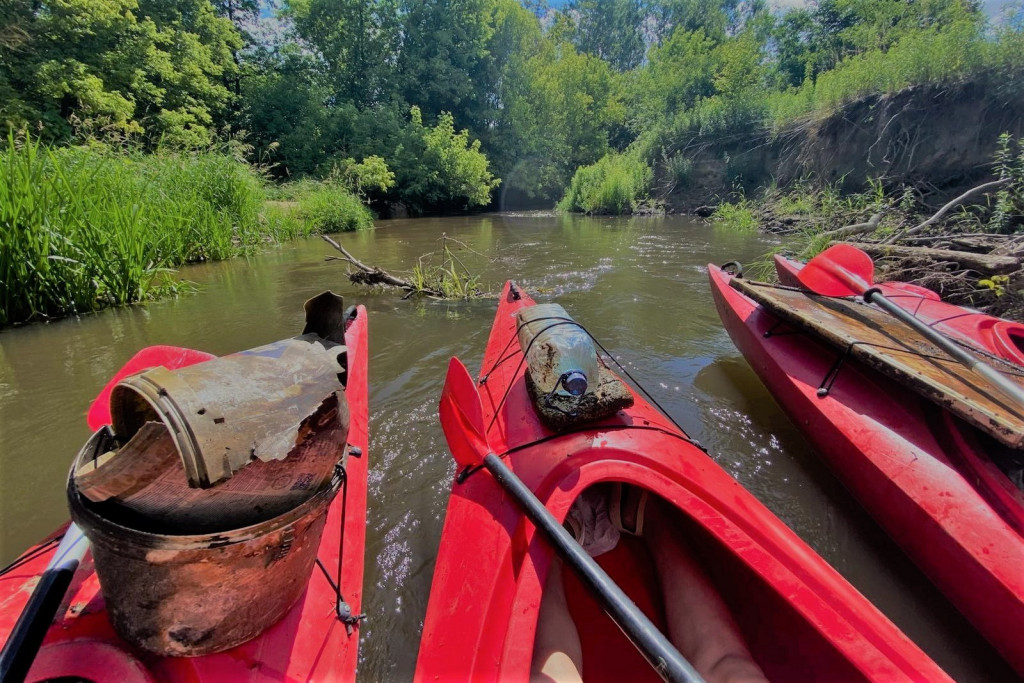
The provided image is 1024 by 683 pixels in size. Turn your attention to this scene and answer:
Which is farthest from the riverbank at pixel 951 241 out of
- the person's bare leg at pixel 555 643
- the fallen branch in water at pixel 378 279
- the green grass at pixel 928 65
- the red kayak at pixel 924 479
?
the person's bare leg at pixel 555 643

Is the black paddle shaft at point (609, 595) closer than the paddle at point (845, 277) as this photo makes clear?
Yes

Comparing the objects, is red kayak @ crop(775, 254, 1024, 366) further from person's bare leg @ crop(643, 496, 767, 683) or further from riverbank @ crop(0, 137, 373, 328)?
riverbank @ crop(0, 137, 373, 328)

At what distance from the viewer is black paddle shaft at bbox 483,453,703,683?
1045 millimetres

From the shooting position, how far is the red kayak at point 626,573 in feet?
3.92

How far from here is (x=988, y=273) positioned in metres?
4.32

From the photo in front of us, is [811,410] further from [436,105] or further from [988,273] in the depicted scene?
[436,105]

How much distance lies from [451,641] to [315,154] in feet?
67.2

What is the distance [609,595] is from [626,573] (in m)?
0.87

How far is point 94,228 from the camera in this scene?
4.23 m

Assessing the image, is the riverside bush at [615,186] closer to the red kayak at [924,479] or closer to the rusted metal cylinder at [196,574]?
the red kayak at [924,479]

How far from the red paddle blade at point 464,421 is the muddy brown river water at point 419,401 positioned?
2.14 ft

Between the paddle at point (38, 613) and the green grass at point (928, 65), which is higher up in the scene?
the green grass at point (928, 65)

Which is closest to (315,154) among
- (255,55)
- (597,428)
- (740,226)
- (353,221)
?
(353,221)

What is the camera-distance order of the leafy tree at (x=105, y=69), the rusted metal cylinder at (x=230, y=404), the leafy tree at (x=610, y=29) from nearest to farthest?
the rusted metal cylinder at (x=230, y=404)
the leafy tree at (x=105, y=69)
the leafy tree at (x=610, y=29)
